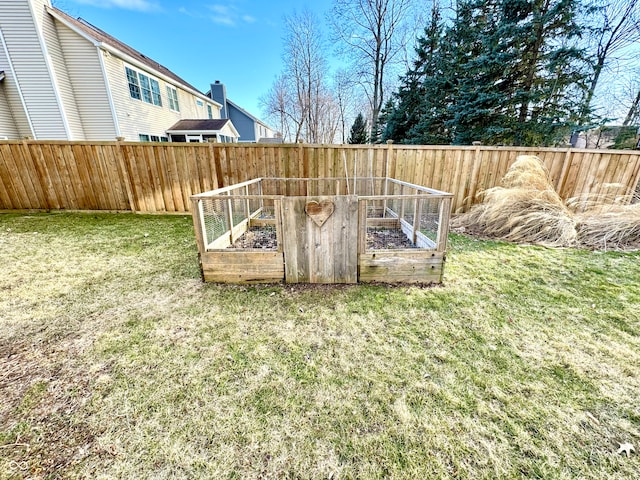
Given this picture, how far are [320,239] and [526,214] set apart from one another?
4.13 m

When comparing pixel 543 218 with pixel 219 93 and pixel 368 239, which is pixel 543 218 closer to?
pixel 368 239

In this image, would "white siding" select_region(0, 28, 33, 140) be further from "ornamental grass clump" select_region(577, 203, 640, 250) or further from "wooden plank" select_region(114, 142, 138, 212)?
"ornamental grass clump" select_region(577, 203, 640, 250)

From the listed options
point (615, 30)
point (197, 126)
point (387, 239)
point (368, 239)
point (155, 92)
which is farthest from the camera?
point (197, 126)

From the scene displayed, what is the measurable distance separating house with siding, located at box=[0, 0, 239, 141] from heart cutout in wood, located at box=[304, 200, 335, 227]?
24.6 ft

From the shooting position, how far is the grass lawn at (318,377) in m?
1.28

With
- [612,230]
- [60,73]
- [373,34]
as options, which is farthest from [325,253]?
[373,34]

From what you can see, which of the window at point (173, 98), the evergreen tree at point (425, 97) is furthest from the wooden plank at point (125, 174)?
the evergreen tree at point (425, 97)

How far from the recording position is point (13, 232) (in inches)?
181

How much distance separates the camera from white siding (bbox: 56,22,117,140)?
8.62m

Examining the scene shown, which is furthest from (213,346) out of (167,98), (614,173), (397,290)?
(167,98)

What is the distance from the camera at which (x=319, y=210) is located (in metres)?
2.69

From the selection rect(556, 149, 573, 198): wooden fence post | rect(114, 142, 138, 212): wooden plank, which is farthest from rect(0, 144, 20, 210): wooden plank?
rect(556, 149, 573, 198): wooden fence post

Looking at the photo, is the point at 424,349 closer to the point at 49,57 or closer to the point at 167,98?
the point at 49,57

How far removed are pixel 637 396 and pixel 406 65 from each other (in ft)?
52.0
